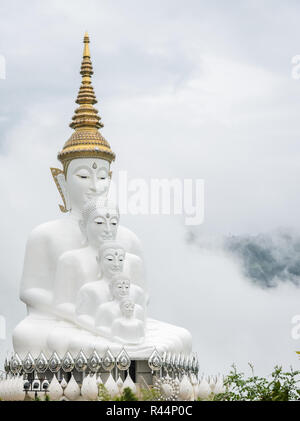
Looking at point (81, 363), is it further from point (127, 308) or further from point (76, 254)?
point (76, 254)

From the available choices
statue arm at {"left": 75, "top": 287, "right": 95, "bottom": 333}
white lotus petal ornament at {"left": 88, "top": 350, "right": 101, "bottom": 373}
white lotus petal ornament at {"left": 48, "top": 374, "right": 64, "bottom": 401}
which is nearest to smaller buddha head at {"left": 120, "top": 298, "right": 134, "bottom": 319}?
statue arm at {"left": 75, "top": 287, "right": 95, "bottom": 333}

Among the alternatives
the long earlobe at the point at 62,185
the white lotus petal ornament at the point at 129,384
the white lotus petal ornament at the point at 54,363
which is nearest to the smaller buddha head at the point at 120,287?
the white lotus petal ornament at the point at 54,363

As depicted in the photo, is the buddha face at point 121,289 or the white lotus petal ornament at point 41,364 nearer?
the white lotus petal ornament at point 41,364

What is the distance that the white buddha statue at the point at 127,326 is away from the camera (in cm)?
2467

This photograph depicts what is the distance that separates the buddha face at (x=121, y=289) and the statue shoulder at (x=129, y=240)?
2798mm

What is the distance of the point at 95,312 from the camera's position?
2536cm

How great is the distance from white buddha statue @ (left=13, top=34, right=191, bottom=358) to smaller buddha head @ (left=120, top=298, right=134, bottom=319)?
2.49 ft

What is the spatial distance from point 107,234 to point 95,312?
89.5 inches

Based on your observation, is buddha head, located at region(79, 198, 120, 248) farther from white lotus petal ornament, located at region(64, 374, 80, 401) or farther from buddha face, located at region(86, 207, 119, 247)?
white lotus petal ornament, located at region(64, 374, 80, 401)

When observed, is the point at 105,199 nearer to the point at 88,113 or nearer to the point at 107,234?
the point at 107,234

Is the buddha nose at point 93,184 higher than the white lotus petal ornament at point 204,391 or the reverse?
higher

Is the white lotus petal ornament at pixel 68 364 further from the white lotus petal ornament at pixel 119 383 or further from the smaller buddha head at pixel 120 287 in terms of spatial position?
the smaller buddha head at pixel 120 287

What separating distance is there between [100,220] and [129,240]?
6.12 feet
